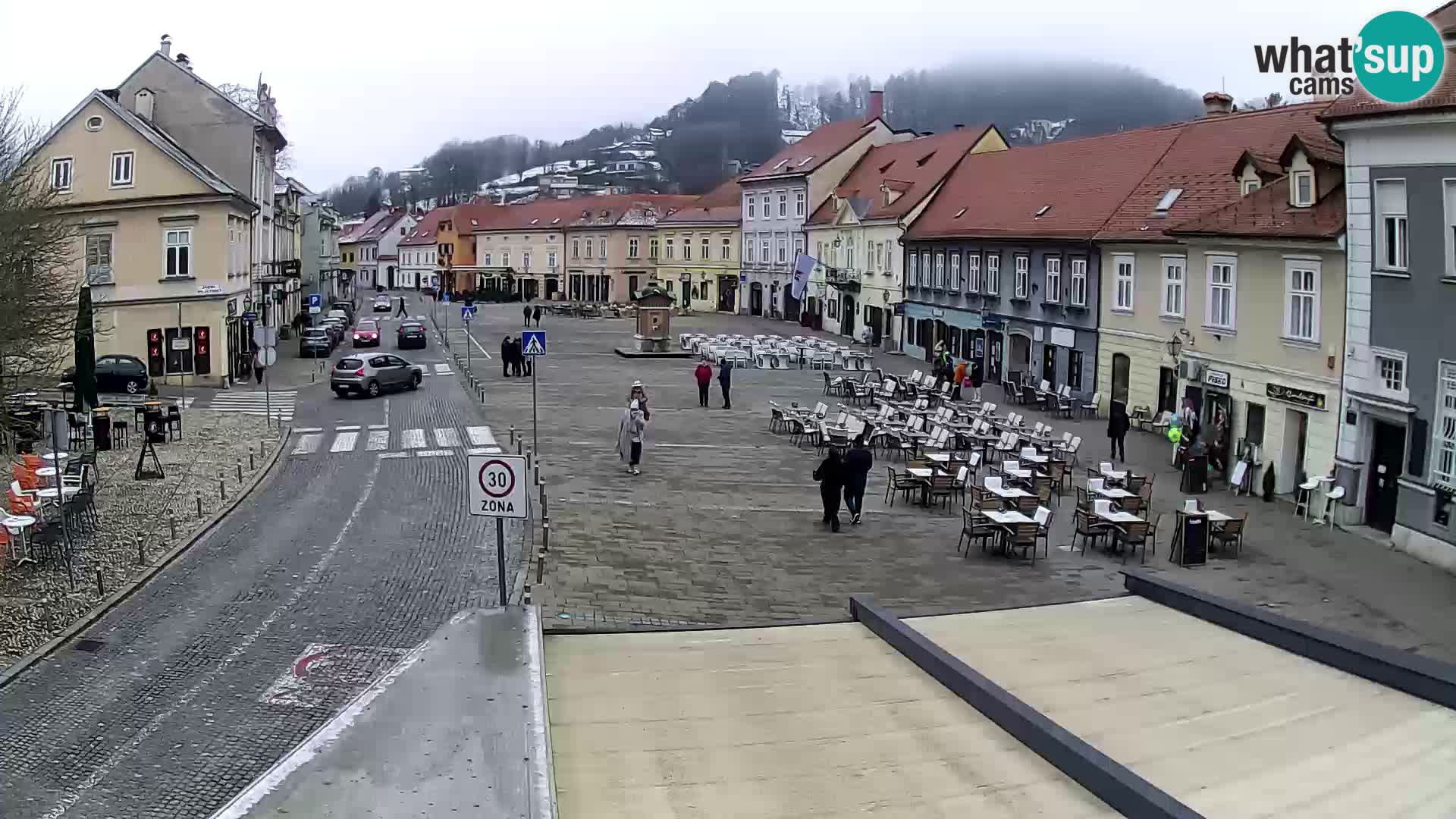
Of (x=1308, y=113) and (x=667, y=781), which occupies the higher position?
(x=1308, y=113)

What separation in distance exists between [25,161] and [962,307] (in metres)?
35.2

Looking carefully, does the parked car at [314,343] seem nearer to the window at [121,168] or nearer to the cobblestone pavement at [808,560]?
the window at [121,168]

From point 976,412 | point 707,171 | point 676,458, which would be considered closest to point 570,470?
point 676,458

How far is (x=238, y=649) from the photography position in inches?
579

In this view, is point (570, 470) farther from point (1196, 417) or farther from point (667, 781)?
point (667, 781)

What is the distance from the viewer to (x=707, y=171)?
572 ft

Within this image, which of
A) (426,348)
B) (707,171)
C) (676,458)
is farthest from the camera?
(707,171)

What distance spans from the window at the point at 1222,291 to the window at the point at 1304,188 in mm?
2842

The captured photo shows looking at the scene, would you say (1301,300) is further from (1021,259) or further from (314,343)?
(314,343)

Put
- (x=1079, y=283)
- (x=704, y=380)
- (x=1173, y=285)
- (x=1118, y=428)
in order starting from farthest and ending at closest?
(x=1079, y=283) → (x=704, y=380) → (x=1173, y=285) → (x=1118, y=428)

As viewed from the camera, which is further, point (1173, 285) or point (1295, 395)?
point (1173, 285)

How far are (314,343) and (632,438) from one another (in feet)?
104

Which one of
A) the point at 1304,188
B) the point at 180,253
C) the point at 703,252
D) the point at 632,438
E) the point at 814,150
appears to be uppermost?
the point at 814,150

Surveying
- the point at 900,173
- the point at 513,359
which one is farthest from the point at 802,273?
the point at 513,359
